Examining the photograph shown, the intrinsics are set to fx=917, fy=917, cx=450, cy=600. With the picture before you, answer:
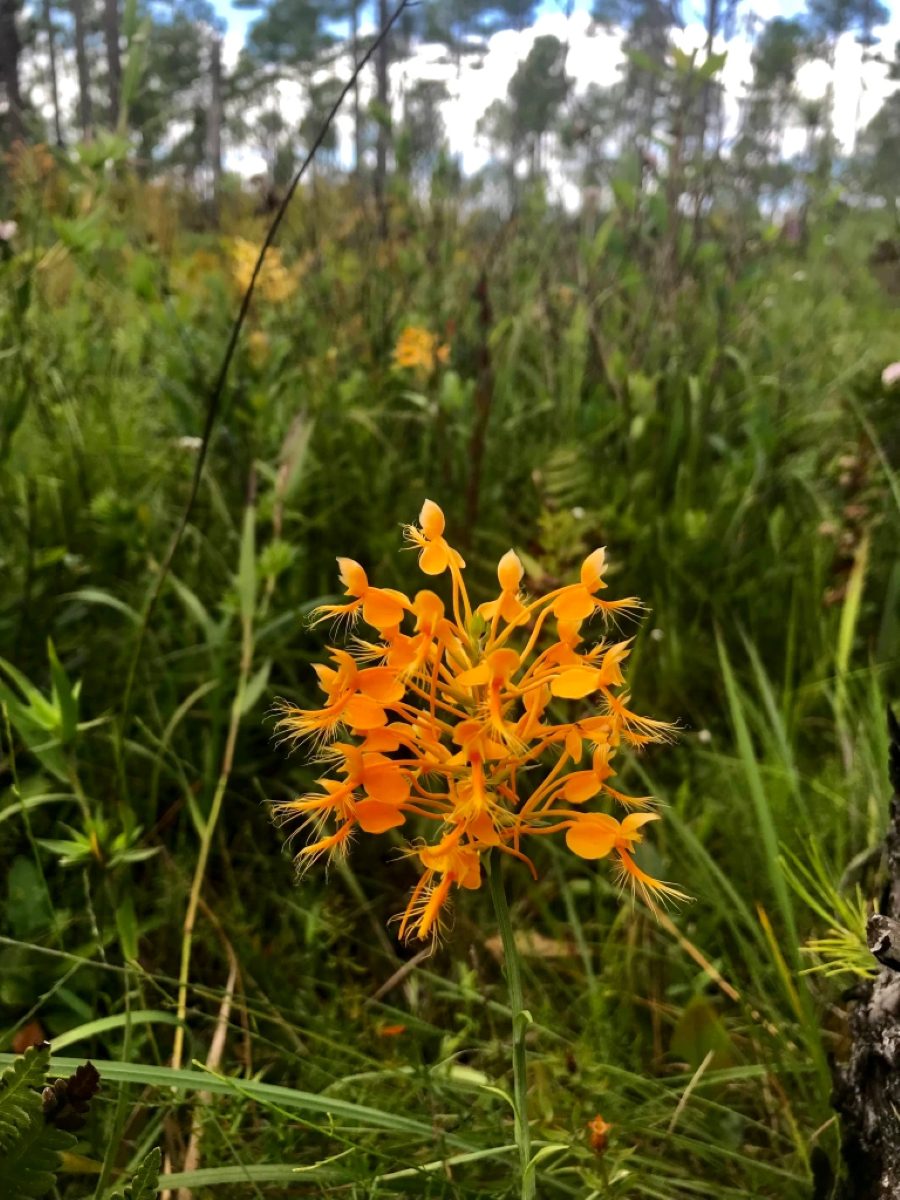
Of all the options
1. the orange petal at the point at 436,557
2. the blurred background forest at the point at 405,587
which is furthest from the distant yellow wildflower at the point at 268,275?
the orange petal at the point at 436,557

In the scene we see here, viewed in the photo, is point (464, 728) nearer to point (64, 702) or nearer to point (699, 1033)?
point (64, 702)

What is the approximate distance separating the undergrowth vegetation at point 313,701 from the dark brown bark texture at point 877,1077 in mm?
76

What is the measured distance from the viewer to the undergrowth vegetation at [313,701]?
94 cm

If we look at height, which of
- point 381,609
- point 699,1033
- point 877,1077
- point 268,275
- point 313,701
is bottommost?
point 699,1033

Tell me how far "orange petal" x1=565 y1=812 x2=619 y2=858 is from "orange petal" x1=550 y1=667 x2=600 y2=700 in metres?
0.09

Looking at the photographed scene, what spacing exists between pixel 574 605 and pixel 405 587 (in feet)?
3.83

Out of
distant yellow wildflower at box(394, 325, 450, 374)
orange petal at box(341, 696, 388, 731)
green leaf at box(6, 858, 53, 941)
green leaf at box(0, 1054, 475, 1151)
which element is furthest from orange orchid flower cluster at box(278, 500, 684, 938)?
distant yellow wildflower at box(394, 325, 450, 374)

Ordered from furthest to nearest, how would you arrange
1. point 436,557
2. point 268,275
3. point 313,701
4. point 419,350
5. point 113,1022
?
point 268,275 → point 419,350 → point 313,701 → point 113,1022 → point 436,557

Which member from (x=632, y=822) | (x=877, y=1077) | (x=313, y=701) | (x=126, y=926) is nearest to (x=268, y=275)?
(x=313, y=701)

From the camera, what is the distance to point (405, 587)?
1800mm

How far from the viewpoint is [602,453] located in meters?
2.39

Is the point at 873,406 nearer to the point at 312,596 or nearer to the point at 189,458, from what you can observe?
the point at 312,596

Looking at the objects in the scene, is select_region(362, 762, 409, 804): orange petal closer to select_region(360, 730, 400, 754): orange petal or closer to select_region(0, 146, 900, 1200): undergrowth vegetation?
select_region(360, 730, 400, 754): orange petal

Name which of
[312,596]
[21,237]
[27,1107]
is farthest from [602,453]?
[27,1107]
